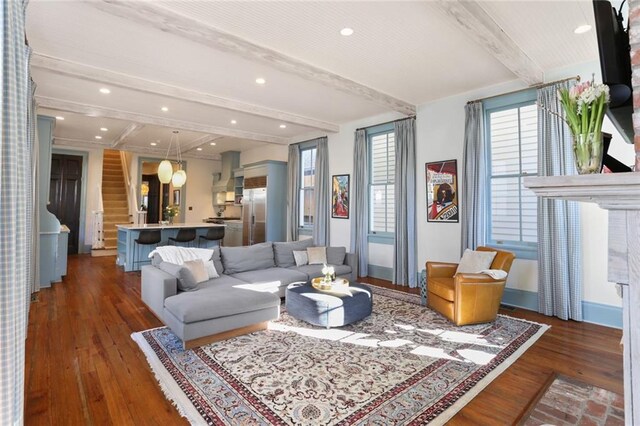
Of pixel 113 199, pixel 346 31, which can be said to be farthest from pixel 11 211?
pixel 113 199

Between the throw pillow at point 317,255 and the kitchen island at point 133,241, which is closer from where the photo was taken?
the throw pillow at point 317,255

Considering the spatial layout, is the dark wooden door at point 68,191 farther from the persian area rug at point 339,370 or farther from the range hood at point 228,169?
the persian area rug at point 339,370

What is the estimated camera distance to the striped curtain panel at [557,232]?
12.9 feet

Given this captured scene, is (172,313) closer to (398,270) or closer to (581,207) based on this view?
(398,270)

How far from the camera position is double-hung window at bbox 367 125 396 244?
6.17 m

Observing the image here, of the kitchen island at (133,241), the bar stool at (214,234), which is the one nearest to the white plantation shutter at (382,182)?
the bar stool at (214,234)

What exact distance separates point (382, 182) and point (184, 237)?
4483 mm

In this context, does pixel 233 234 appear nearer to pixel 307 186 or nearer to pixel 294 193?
pixel 294 193

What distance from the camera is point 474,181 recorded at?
474 centimetres

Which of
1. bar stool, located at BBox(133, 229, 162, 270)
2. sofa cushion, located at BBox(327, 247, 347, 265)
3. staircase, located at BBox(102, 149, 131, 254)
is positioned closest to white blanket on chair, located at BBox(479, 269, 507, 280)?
sofa cushion, located at BBox(327, 247, 347, 265)

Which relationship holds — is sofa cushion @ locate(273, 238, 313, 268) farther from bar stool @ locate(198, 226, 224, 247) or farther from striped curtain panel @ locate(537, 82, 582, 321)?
striped curtain panel @ locate(537, 82, 582, 321)

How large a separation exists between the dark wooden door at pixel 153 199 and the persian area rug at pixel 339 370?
9527mm

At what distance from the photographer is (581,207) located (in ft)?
13.1

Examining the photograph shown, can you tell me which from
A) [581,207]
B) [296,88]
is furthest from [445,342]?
[296,88]
